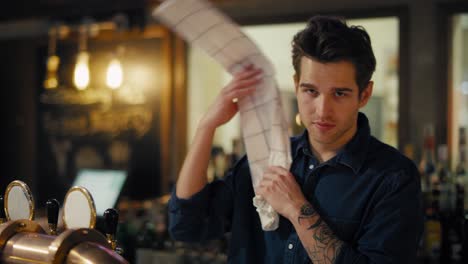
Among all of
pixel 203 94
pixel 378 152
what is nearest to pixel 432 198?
pixel 378 152

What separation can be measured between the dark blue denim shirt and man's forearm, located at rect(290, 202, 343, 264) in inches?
0.9

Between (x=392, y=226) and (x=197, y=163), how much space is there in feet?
1.72

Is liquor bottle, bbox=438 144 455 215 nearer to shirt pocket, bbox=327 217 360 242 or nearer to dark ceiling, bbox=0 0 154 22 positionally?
shirt pocket, bbox=327 217 360 242

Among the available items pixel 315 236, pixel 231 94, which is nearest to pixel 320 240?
pixel 315 236

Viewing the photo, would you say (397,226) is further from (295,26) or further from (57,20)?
(57,20)

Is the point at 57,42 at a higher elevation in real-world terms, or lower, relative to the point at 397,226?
higher

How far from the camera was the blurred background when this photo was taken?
2.88 meters

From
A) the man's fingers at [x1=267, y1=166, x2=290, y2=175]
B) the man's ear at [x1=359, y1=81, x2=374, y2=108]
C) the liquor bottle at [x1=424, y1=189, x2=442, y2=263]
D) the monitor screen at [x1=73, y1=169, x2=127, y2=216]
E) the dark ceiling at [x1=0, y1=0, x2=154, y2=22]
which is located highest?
the dark ceiling at [x1=0, y1=0, x2=154, y2=22]

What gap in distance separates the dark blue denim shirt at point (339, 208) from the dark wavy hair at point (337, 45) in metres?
0.17

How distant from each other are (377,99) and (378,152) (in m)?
2.31

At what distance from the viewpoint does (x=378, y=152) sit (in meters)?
1.41

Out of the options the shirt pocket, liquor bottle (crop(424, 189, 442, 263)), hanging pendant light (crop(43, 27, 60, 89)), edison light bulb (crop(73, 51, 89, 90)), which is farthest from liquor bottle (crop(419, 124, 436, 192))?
hanging pendant light (crop(43, 27, 60, 89))

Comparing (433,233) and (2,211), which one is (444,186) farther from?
(2,211)

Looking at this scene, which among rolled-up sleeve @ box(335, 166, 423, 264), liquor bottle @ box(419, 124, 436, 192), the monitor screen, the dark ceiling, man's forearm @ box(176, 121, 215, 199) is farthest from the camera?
the dark ceiling
